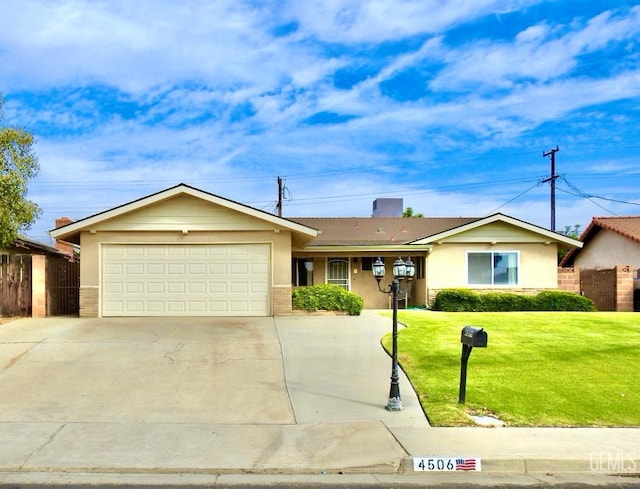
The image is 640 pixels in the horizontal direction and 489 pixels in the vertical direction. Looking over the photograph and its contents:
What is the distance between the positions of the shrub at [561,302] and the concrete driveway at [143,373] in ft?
37.5

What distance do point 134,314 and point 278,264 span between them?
15.4ft

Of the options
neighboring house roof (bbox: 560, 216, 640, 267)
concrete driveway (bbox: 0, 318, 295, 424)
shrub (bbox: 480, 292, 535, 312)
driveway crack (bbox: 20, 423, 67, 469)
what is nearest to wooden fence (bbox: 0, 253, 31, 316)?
concrete driveway (bbox: 0, 318, 295, 424)

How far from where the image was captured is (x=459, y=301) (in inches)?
796

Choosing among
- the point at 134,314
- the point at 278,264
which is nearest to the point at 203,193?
the point at 278,264

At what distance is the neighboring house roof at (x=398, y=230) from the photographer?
21469 mm

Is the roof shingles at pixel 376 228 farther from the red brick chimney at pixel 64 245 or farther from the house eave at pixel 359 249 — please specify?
the red brick chimney at pixel 64 245

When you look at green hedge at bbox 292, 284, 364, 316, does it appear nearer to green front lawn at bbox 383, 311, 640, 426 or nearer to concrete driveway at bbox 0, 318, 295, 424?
green front lawn at bbox 383, 311, 640, 426

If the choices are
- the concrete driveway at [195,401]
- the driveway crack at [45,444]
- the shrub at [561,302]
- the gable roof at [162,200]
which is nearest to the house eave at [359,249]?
the gable roof at [162,200]

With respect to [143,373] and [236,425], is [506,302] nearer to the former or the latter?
[143,373]

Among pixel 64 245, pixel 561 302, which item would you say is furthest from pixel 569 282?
pixel 64 245

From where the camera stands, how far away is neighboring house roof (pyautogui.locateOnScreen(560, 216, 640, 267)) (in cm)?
2546

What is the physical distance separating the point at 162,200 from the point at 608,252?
73.1ft

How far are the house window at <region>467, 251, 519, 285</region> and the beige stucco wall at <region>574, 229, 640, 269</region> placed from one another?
293 inches

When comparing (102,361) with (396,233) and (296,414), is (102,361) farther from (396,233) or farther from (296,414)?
(396,233)
